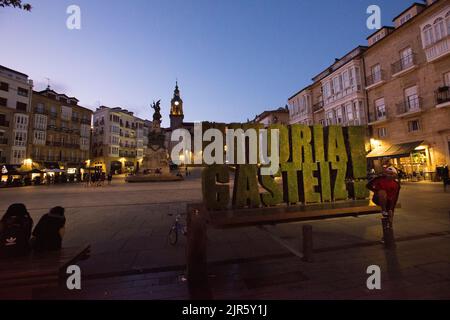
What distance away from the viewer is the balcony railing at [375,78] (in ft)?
81.9

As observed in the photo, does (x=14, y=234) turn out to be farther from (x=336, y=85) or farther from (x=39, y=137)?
(x=39, y=137)

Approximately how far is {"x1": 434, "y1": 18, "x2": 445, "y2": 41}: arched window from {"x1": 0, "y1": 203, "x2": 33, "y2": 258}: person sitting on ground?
28302 mm

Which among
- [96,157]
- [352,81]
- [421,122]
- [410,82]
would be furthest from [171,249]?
[96,157]

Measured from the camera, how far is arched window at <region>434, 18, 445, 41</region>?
18844 mm

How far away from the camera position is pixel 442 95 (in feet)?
63.0

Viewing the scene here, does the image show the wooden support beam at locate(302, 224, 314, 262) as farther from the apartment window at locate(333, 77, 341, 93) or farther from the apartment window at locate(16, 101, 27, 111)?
the apartment window at locate(16, 101, 27, 111)

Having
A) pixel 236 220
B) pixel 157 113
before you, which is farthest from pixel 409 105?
pixel 157 113

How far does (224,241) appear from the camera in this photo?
5848 mm

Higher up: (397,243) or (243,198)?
(243,198)

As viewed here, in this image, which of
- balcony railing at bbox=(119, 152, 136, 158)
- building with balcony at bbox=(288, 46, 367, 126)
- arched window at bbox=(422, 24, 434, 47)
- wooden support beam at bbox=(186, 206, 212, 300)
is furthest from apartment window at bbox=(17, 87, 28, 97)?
arched window at bbox=(422, 24, 434, 47)

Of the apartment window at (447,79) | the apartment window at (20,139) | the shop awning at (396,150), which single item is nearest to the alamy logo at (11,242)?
the shop awning at (396,150)

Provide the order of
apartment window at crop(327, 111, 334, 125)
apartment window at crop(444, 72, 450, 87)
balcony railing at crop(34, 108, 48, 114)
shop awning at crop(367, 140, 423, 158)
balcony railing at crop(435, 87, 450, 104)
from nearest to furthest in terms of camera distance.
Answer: balcony railing at crop(435, 87, 450, 104)
apartment window at crop(444, 72, 450, 87)
shop awning at crop(367, 140, 423, 158)
apartment window at crop(327, 111, 334, 125)
balcony railing at crop(34, 108, 48, 114)
